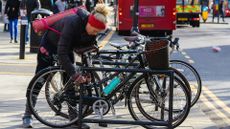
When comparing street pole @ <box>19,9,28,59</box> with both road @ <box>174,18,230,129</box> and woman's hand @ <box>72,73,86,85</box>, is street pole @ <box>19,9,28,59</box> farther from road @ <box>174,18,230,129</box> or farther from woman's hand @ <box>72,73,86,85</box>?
woman's hand @ <box>72,73,86,85</box>

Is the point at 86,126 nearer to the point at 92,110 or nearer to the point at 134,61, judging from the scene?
the point at 92,110

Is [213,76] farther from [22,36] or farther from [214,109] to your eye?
[22,36]

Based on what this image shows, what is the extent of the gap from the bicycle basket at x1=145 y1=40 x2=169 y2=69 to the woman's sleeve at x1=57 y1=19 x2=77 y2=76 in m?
0.85

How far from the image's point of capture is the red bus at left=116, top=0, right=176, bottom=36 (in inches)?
1014

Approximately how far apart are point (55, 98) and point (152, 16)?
19243mm

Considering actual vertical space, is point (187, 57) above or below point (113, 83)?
below

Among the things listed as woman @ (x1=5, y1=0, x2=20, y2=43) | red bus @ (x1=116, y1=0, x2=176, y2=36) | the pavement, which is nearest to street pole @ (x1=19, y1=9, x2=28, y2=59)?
the pavement

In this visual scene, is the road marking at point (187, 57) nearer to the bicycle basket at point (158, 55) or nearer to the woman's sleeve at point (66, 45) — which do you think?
the bicycle basket at point (158, 55)

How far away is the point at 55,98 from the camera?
7.11 meters

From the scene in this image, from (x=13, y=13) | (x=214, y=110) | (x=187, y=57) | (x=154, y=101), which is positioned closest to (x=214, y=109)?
(x=214, y=110)

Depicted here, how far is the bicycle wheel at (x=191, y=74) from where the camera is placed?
28.3ft

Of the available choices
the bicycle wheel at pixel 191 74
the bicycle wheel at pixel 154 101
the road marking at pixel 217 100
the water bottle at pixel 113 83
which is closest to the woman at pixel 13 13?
the road marking at pixel 217 100

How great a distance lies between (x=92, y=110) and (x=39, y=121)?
0.81 metres

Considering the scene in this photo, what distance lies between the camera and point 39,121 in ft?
23.8
